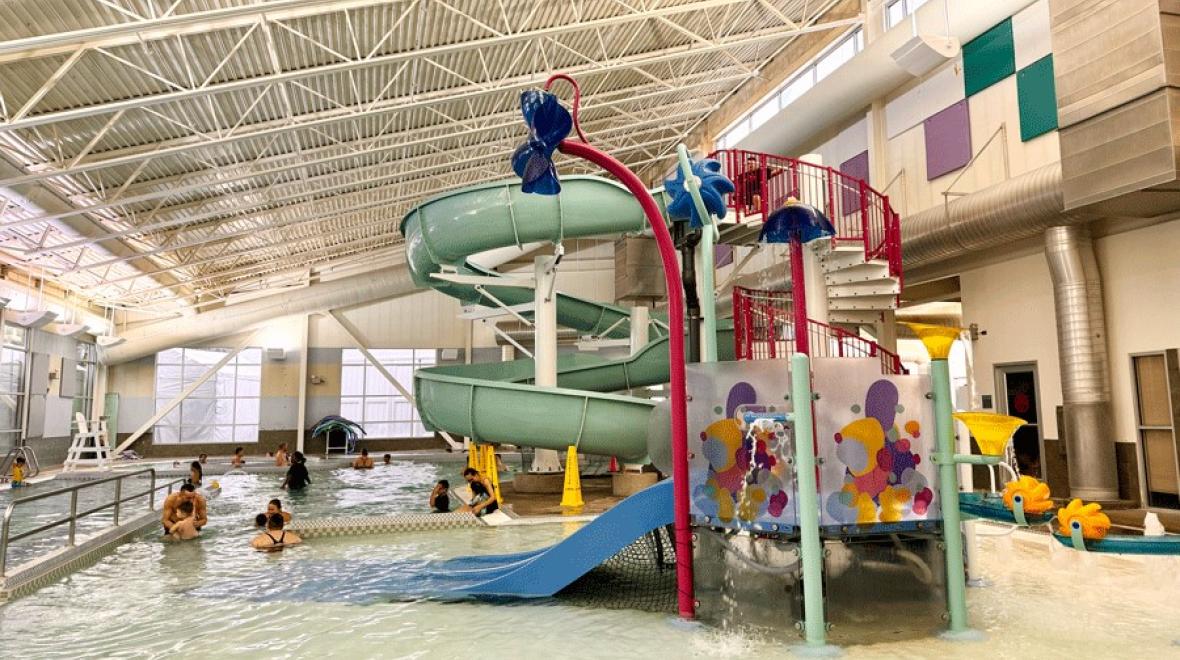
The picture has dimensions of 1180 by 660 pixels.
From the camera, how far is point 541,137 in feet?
16.5

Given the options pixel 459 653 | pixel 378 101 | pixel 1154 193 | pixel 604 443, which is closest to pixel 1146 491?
pixel 1154 193

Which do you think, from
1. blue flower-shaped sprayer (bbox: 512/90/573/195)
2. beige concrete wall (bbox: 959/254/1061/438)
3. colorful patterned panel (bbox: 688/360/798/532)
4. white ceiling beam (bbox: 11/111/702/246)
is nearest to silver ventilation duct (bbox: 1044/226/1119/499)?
beige concrete wall (bbox: 959/254/1061/438)

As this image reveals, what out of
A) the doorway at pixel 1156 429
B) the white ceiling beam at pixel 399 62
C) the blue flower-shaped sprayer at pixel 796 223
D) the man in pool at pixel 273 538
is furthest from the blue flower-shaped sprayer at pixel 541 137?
the doorway at pixel 1156 429

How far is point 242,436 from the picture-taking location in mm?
26984

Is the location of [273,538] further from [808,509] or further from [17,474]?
[17,474]

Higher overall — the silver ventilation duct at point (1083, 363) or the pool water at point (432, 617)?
the silver ventilation duct at point (1083, 363)

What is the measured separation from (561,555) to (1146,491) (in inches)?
347

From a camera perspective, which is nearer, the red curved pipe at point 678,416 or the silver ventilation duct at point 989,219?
the red curved pipe at point 678,416

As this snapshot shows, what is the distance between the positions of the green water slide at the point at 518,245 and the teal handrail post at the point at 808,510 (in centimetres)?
732

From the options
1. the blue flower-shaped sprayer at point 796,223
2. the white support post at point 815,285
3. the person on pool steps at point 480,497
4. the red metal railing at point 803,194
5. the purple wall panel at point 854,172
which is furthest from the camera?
the purple wall panel at point 854,172

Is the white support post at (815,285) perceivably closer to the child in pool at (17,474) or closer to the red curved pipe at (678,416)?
the red curved pipe at (678,416)

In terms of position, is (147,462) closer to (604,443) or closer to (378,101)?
Result: (378,101)

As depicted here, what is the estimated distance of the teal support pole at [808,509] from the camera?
4.64 meters

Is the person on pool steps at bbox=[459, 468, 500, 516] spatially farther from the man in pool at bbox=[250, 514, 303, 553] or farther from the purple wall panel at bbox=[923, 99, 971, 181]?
the purple wall panel at bbox=[923, 99, 971, 181]
